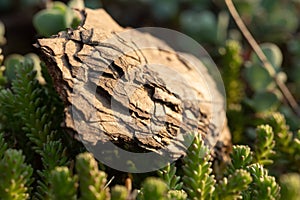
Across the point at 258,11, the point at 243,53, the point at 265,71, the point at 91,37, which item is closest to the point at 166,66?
the point at 91,37

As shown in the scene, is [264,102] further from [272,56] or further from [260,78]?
[272,56]

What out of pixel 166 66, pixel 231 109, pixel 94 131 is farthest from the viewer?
pixel 231 109

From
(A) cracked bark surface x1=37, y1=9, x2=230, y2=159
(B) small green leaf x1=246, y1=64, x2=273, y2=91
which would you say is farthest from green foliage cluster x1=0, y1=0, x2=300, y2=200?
(A) cracked bark surface x1=37, y1=9, x2=230, y2=159

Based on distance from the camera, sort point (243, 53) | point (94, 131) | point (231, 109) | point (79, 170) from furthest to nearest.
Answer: point (243, 53), point (231, 109), point (94, 131), point (79, 170)

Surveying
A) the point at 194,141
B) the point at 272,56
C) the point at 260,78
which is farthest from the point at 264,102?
the point at 194,141

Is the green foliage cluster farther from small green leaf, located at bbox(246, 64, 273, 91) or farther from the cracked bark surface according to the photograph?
the cracked bark surface

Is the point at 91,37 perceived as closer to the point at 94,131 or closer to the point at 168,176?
the point at 94,131
